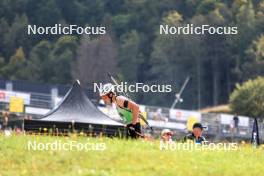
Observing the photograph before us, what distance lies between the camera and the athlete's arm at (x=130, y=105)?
15.0 metres

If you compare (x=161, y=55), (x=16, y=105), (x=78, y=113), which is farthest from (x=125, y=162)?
(x=161, y=55)

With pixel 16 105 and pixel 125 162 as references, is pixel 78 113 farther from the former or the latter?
pixel 16 105

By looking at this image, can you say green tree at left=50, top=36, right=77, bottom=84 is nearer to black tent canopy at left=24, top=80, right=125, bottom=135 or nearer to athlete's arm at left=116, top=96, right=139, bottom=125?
black tent canopy at left=24, top=80, right=125, bottom=135

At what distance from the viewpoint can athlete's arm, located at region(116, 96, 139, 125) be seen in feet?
49.2

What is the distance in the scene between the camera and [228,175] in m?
11.1

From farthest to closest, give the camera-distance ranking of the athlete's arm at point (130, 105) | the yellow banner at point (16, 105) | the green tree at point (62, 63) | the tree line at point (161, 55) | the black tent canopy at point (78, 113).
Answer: the green tree at point (62, 63), the tree line at point (161, 55), the yellow banner at point (16, 105), the black tent canopy at point (78, 113), the athlete's arm at point (130, 105)

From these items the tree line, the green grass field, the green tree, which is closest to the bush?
the tree line

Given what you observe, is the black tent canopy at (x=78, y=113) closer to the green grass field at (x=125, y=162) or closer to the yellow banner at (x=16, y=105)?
the green grass field at (x=125, y=162)

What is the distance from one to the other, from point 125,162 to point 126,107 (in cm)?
352

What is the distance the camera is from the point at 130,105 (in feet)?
49.2

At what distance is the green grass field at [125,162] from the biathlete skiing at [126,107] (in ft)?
A: 6.95

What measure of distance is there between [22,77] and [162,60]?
17651 millimetres

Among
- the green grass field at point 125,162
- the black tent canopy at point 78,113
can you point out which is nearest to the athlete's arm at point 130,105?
Result: the green grass field at point 125,162

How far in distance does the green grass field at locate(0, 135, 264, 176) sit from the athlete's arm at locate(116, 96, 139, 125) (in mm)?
2061
